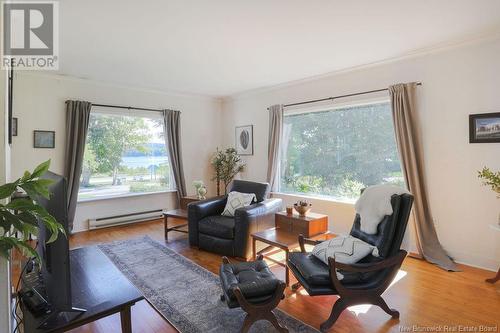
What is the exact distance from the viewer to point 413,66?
345cm

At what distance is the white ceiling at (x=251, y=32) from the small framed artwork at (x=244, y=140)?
5.26 feet

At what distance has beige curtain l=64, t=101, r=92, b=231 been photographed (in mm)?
4266

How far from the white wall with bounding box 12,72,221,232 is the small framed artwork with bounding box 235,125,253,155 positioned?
2.02ft

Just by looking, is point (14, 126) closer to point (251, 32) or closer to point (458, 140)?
point (251, 32)

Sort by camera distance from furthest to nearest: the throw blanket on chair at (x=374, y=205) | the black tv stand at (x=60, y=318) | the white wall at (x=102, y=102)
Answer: the white wall at (x=102, y=102) → the throw blanket on chair at (x=374, y=205) → the black tv stand at (x=60, y=318)

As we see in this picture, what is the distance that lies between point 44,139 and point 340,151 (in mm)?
4443

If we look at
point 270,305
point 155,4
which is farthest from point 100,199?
point 270,305

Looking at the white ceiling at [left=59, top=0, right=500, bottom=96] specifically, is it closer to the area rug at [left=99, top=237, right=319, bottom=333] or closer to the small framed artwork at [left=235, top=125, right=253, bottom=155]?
the small framed artwork at [left=235, top=125, right=253, bottom=155]

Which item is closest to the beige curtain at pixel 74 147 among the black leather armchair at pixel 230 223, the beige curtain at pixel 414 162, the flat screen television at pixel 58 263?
the black leather armchair at pixel 230 223

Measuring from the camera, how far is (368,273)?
2.16 m

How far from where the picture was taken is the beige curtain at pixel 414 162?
3330mm

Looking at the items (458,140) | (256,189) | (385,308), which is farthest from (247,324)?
(458,140)

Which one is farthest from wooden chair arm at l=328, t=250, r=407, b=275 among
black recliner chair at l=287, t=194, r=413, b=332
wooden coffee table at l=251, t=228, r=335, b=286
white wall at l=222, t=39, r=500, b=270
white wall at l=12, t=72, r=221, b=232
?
white wall at l=12, t=72, r=221, b=232

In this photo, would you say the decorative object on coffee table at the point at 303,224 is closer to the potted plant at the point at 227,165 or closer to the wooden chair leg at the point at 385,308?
the wooden chair leg at the point at 385,308
